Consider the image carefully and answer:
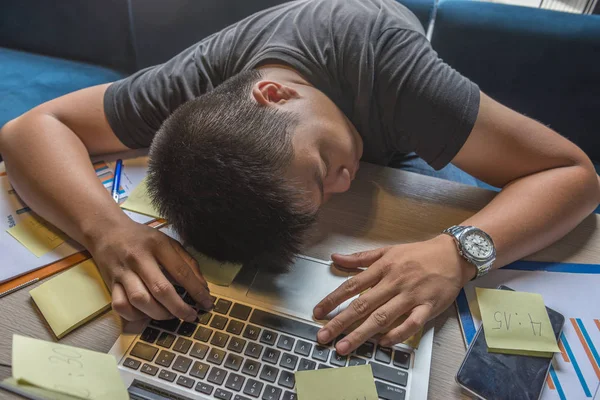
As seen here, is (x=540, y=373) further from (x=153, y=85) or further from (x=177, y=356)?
(x=153, y=85)

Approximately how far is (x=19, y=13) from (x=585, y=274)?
193cm

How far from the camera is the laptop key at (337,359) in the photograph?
1.80ft

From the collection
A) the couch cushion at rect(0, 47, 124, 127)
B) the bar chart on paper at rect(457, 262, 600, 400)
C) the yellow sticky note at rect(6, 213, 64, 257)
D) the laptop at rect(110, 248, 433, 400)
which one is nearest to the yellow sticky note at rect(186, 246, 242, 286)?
the laptop at rect(110, 248, 433, 400)

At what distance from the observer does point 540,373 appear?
53 cm

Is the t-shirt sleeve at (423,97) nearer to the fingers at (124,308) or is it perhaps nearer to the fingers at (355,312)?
the fingers at (355,312)

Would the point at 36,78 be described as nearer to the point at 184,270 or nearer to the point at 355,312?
the point at 184,270

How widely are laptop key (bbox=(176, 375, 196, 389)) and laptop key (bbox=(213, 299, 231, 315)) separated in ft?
0.33

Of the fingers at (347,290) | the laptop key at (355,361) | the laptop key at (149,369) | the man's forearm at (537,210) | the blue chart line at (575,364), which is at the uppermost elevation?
the man's forearm at (537,210)

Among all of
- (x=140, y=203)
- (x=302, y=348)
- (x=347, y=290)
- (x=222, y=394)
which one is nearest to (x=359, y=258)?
(x=347, y=290)

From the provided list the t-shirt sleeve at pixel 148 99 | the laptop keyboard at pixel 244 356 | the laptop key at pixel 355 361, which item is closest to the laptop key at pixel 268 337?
the laptop keyboard at pixel 244 356

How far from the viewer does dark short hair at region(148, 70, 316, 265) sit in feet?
1.91

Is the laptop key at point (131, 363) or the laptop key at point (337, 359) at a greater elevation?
the laptop key at point (337, 359)

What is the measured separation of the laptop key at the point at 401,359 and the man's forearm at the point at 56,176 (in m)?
0.47

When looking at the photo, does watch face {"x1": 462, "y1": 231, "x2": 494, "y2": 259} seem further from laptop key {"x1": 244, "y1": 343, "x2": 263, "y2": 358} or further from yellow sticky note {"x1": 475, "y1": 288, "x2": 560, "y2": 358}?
laptop key {"x1": 244, "y1": 343, "x2": 263, "y2": 358}
